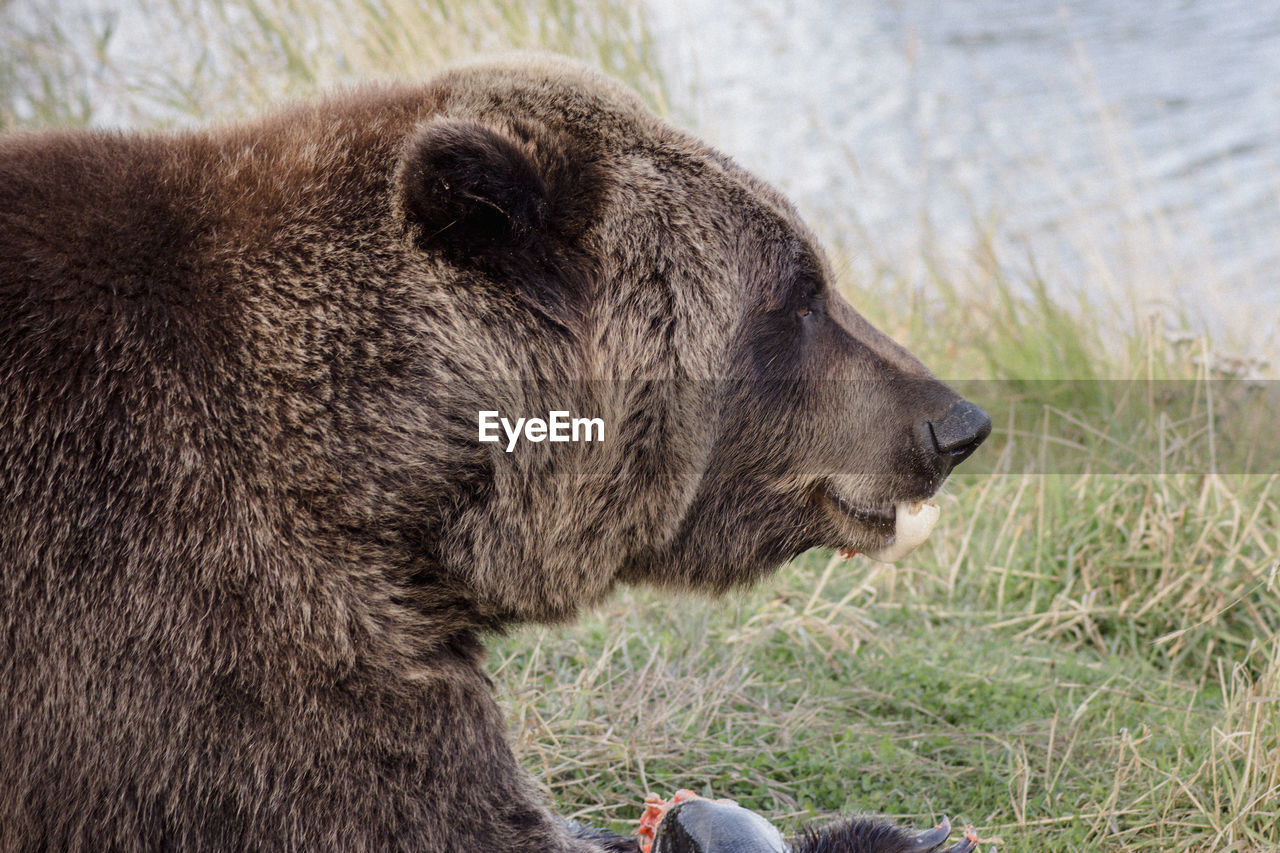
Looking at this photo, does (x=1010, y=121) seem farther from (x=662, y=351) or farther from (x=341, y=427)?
(x=341, y=427)

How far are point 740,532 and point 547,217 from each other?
0.97m

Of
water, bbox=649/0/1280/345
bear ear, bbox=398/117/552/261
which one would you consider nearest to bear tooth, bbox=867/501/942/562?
bear ear, bbox=398/117/552/261

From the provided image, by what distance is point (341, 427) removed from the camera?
95.9 inches

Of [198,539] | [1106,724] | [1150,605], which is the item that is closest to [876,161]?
[1150,605]

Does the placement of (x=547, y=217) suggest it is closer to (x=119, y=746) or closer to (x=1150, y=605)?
(x=119, y=746)

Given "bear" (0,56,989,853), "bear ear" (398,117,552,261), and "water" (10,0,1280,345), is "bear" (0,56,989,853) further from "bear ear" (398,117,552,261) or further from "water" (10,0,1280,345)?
"water" (10,0,1280,345)

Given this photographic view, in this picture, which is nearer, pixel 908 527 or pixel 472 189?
pixel 472 189

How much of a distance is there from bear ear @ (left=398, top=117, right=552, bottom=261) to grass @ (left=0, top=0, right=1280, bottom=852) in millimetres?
947

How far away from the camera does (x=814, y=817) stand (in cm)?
349

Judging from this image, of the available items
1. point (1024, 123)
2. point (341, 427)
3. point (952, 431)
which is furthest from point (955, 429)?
point (1024, 123)

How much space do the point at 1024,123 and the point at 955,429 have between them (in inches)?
354

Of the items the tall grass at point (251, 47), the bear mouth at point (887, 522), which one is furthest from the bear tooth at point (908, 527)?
the tall grass at point (251, 47)

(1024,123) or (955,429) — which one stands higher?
(955,429)

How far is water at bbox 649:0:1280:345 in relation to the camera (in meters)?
8.19
